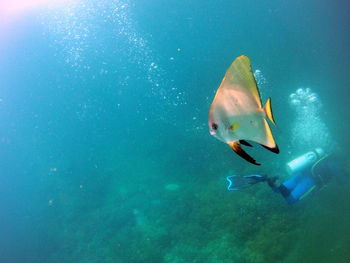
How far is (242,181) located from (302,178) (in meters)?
1.67

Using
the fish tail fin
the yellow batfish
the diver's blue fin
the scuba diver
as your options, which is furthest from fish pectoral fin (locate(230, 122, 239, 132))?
the scuba diver

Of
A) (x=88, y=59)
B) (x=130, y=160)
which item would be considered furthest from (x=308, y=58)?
(x=88, y=59)

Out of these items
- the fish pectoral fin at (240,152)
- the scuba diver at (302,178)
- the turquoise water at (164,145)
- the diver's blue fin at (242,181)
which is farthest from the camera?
the turquoise water at (164,145)

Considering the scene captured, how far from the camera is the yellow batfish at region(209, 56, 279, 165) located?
0.99 m

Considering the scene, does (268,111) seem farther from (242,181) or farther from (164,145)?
(164,145)

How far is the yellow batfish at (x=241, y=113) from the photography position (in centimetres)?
99

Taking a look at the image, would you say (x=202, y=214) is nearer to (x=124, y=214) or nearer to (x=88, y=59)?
(x=124, y=214)

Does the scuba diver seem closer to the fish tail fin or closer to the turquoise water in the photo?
the turquoise water

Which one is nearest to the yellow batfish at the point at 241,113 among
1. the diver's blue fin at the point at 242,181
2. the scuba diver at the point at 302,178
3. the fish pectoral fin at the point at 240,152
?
the fish pectoral fin at the point at 240,152

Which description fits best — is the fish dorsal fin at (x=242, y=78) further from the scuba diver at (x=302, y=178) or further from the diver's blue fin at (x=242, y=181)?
the scuba diver at (x=302, y=178)

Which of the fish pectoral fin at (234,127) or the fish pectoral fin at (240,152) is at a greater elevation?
the fish pectoral fin at (234,127)

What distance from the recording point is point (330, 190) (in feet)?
32.1

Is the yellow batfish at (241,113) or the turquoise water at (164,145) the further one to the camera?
the turquoise water at (164,145)

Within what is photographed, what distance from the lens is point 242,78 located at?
1.03 meters
